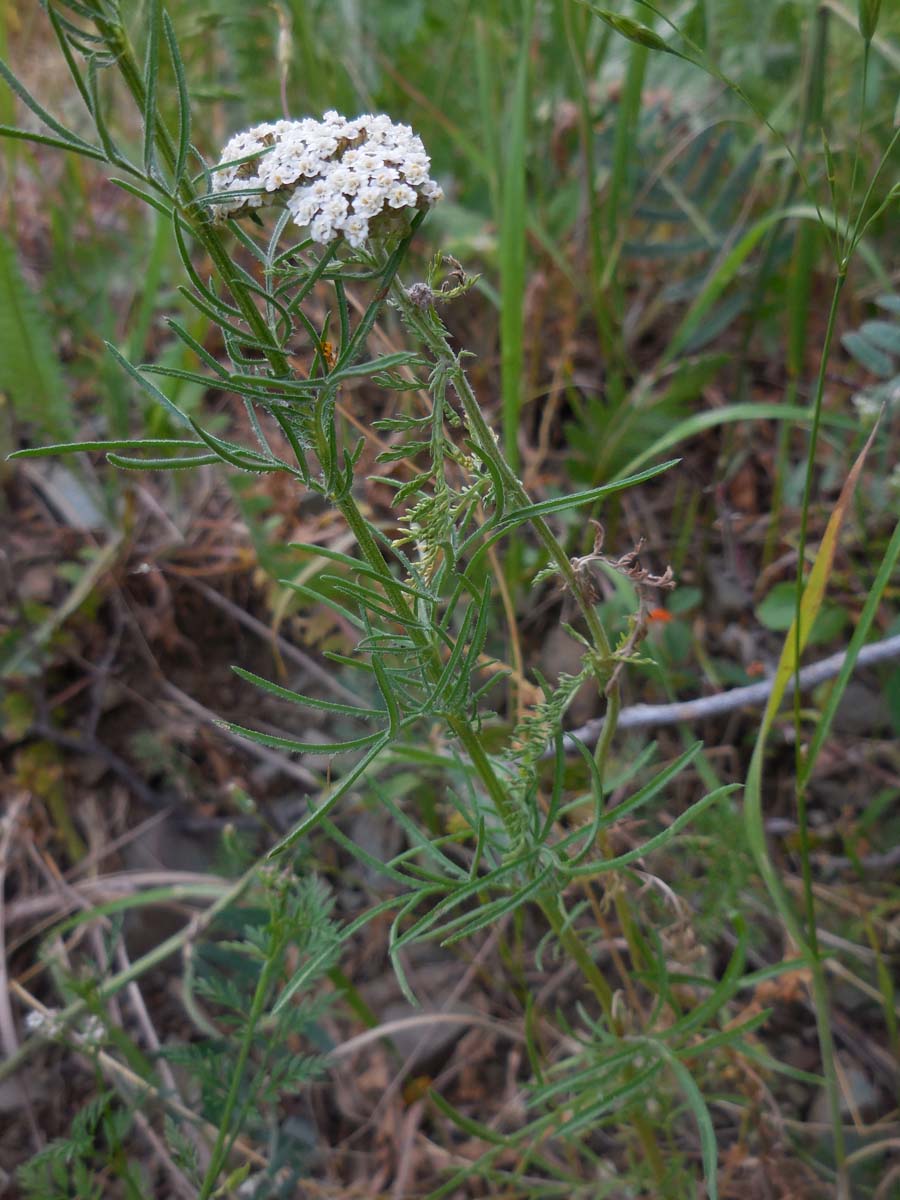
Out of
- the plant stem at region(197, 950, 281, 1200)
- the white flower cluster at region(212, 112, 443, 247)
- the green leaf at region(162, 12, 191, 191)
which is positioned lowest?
the plant stem at region(197, 950, 281, 1200)

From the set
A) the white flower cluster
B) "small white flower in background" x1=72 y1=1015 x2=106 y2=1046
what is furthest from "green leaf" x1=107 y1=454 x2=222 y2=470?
"small white flower in background" x1=72 y1=1015 x2=106 y2=1046

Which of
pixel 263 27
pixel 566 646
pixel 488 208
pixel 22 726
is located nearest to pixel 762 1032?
pixel 566 646

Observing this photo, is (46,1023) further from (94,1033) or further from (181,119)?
(181,119)

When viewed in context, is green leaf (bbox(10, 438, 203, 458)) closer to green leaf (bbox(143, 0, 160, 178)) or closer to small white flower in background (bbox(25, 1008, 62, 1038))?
green leaf (bbox(143, 0, 160, 178))

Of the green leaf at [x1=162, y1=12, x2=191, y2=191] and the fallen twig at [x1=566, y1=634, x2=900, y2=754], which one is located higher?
the green leaf at [x1=162, y1=12, x2=191, y2=191]

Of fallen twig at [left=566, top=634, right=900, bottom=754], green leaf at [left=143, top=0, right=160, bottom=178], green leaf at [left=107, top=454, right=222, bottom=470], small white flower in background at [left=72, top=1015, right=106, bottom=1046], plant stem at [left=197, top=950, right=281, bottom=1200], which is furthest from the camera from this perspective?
fallen twig at [left=566, top=634, right=900, bottom=754]

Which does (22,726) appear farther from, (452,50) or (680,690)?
(452,50)

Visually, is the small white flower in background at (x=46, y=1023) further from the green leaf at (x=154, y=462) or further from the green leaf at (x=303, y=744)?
the green leaf at (x=154, y=462)

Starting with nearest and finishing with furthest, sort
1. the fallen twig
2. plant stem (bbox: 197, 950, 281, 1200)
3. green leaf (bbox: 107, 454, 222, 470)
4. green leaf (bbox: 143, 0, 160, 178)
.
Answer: green leaf (bbox: 143, 0, 160, 178), green leaf (bbox: 107, 454, 222, 470), plant stem (bbox: 197, 950, 281, 1200), the fallen twig

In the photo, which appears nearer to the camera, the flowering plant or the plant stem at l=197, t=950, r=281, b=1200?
the flowering plant
